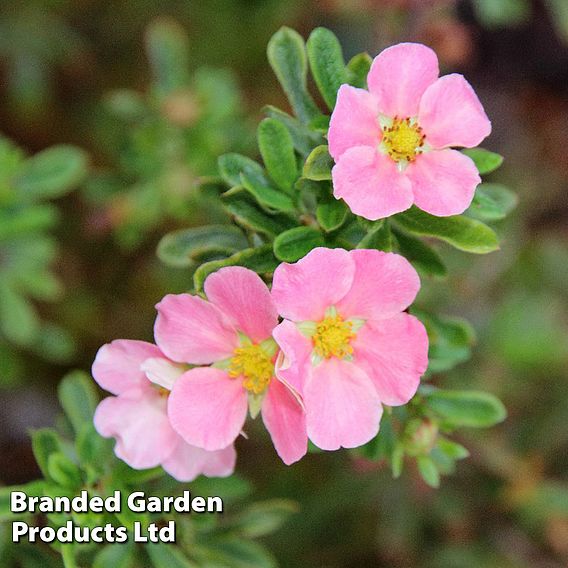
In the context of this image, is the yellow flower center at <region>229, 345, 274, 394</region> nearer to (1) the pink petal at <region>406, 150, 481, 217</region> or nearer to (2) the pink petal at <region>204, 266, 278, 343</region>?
(2) the pink petal at <region>204, 266, 278, 343</region>

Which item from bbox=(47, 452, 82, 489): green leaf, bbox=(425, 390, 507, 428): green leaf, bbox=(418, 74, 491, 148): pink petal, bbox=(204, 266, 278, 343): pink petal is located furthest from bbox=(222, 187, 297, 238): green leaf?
bbox=(47, 452, 82, 489): green leaf

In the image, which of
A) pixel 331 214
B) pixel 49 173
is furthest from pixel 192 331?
pixel 49 173

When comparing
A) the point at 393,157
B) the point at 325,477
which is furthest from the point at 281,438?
the point at 325,477

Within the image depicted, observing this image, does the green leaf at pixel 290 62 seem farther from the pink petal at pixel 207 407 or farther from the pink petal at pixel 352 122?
the pink petal at pixel 207 407

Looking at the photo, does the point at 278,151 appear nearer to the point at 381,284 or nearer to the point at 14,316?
the point at 381,284

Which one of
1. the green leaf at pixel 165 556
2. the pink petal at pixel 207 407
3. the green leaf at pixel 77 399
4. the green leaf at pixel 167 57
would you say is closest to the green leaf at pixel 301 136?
the pink petal at pixel 207 407

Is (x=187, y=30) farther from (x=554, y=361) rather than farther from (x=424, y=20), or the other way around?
(x=554, y=361)
